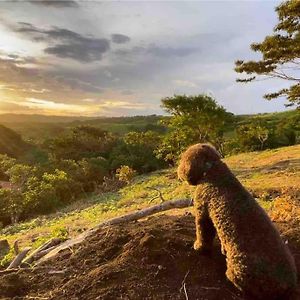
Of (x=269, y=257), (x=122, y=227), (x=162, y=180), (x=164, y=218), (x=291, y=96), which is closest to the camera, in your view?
(x=269, y=257)

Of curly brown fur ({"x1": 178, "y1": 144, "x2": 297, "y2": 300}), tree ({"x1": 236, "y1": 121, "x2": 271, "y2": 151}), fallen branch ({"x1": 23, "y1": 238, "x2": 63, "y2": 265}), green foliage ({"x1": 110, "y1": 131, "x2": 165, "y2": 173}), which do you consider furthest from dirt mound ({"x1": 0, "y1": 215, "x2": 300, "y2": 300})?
tree ({"x1": 236, "y1": 121, "x2": 271, "y2": 151})

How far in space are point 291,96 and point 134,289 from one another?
1702cm

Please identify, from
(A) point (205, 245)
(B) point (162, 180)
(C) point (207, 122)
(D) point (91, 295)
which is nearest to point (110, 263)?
(D) point (91, 295)

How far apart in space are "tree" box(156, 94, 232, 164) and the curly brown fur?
34.5 m

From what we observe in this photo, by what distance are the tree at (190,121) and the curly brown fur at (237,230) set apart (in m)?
34.5

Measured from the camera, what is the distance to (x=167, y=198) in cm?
1681

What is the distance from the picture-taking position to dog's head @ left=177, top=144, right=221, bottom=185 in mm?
4352

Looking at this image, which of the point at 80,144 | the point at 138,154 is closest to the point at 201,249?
the point at 138,154

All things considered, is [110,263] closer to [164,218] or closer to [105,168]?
[164,218]

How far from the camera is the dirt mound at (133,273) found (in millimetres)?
4207

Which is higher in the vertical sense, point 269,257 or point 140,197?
point 269,257

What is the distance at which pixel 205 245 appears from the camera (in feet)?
14.8

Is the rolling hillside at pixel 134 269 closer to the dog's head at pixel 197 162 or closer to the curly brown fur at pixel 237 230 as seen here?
the curly brown fur at pixel 237 230

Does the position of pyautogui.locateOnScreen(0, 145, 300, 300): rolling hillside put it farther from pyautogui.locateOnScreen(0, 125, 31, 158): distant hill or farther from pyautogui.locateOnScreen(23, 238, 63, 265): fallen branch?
pyautogui.locateOnScreen(0, 125, 31, 158): distant hill
